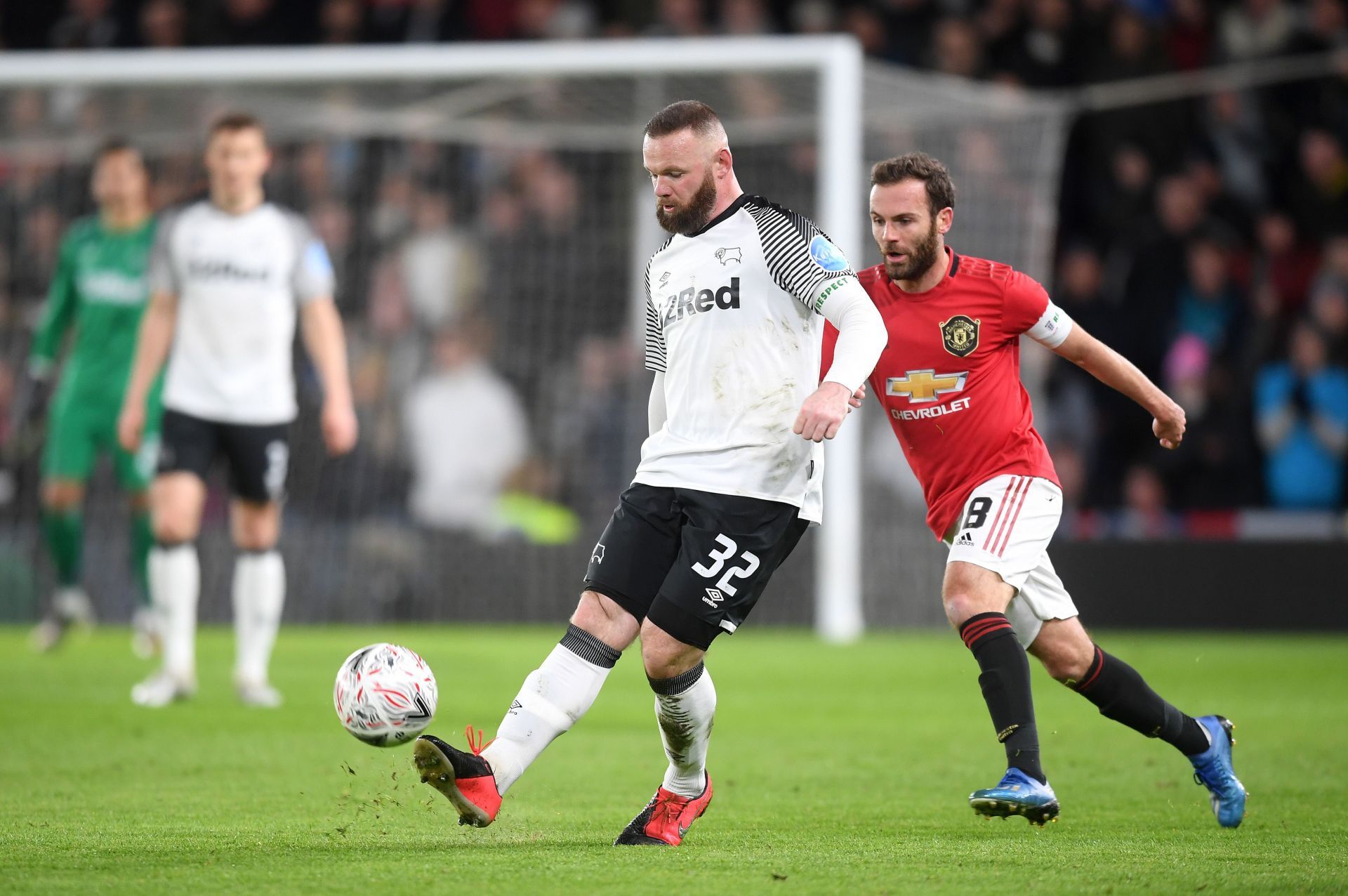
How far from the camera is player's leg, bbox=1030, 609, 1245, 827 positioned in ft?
16.8

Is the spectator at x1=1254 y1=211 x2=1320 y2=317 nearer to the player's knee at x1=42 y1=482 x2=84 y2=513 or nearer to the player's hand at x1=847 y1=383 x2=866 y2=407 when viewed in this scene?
the player's knee at x1=42 y1=482 x2=84 y2=513

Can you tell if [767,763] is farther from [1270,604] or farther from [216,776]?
[1270,604]

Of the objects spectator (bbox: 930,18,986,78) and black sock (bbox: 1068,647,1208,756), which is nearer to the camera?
black sock (bbox: 1068,647,1208,756)

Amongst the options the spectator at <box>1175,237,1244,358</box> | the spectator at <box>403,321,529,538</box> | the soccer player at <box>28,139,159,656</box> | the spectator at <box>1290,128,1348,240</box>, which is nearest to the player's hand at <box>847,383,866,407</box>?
the soccer player at <box>28,139,159,656</box>

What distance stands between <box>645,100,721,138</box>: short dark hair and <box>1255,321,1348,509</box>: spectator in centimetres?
976

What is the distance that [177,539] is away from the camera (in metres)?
8.13

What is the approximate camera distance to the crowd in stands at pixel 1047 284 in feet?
46.3

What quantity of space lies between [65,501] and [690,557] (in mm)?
7378

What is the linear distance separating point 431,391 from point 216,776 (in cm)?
910

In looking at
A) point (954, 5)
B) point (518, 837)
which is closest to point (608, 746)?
point (518, 837)

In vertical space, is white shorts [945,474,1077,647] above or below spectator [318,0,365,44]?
below

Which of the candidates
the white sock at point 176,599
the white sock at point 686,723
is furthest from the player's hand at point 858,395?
the white sock at point 176,599

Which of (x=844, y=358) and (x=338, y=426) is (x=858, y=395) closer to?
(x=844, y=358)

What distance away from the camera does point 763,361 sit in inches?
183
